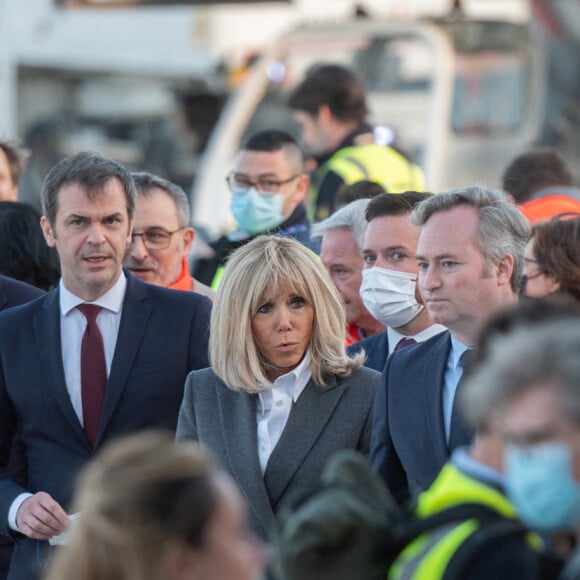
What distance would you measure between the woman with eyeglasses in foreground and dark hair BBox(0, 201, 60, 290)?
1989mm

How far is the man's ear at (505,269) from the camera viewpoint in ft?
14.2

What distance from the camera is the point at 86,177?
496 cm

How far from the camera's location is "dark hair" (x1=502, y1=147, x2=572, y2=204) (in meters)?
7.43

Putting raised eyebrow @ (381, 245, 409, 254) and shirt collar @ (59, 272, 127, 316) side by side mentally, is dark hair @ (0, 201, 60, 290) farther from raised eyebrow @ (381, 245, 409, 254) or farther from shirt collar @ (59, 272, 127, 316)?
raised eyebrow @ (381, 245, 409, 254)

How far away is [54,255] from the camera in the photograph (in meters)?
6.07

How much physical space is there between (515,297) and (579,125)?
1080 centimetres

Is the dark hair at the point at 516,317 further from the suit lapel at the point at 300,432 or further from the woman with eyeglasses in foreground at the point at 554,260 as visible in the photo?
the woman with eyeglasses in foreground at the point at 554,260

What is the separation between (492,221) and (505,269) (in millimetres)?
153

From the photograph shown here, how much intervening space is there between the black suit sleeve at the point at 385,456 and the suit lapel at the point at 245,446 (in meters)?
0.36

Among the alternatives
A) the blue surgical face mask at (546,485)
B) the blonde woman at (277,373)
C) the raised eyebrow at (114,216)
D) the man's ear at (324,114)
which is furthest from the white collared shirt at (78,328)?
the man's ear at (324,114)

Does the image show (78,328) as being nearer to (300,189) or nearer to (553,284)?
(553,284)

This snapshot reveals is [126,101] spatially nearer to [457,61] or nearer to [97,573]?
[457,61]

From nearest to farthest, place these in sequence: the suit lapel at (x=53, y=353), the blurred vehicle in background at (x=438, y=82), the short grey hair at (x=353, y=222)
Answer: the suit lapel at (x=53, y=353)
the short grey hair at (x=353, y=222)
the blurred vehicle in background at (x=438, y=82)

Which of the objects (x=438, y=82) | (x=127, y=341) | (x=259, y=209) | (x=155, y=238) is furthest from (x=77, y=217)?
(x=438, y=82)
